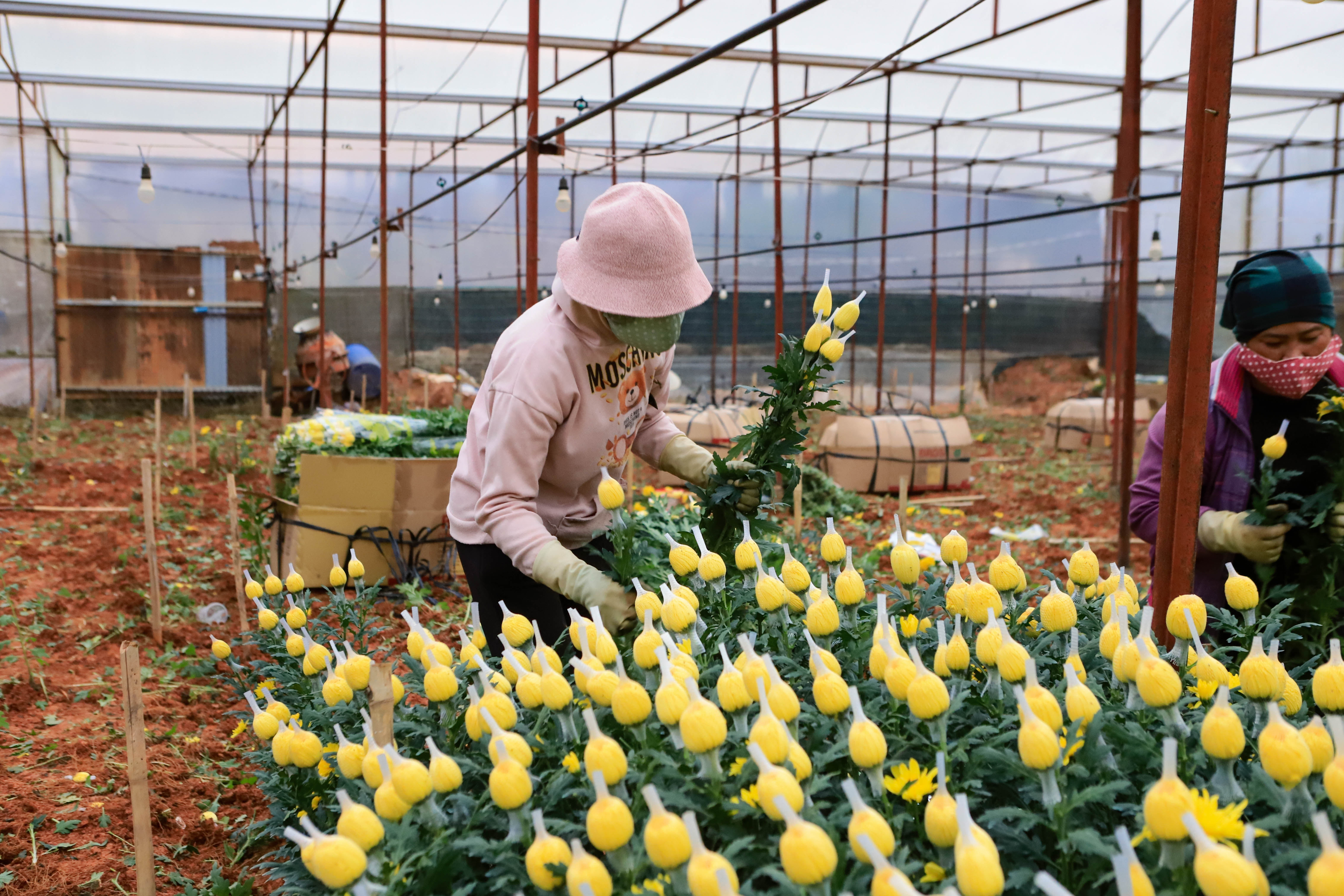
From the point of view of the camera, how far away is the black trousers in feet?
6.88

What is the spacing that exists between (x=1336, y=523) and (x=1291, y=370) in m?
0.39

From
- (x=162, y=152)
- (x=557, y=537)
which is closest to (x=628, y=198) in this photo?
(x=557, y=537)

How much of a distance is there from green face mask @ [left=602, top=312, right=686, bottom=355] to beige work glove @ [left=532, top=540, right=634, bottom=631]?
1.41 ft

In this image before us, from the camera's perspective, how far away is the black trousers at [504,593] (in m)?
2.10

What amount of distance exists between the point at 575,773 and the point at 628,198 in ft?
3.71

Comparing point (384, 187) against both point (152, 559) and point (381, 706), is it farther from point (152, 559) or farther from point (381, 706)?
point (381, 706)

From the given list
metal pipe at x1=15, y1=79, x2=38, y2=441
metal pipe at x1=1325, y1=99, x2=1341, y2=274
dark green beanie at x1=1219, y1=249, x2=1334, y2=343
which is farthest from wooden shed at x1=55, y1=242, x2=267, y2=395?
dark green beanie at x1=1219, y1=249, x2=1334, y2=343

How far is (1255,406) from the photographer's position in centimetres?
209

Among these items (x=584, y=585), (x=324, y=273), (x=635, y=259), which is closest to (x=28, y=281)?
(x=324, y=273)

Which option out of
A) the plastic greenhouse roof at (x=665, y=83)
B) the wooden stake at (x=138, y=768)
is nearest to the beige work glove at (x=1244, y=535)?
the wooden stake at (x=138, y=768)

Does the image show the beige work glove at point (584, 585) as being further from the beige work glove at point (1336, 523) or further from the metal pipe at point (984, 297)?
the metal pipe at point (984, 297)

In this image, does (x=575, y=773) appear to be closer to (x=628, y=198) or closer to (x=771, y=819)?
(x=771, y=819)

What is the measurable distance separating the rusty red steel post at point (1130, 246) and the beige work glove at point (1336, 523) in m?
1.94

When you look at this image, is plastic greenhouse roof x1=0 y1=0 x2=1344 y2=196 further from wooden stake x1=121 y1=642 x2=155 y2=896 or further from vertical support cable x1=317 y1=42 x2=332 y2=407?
wooden stake x1=121 y1=642 x2=155 y2=896
